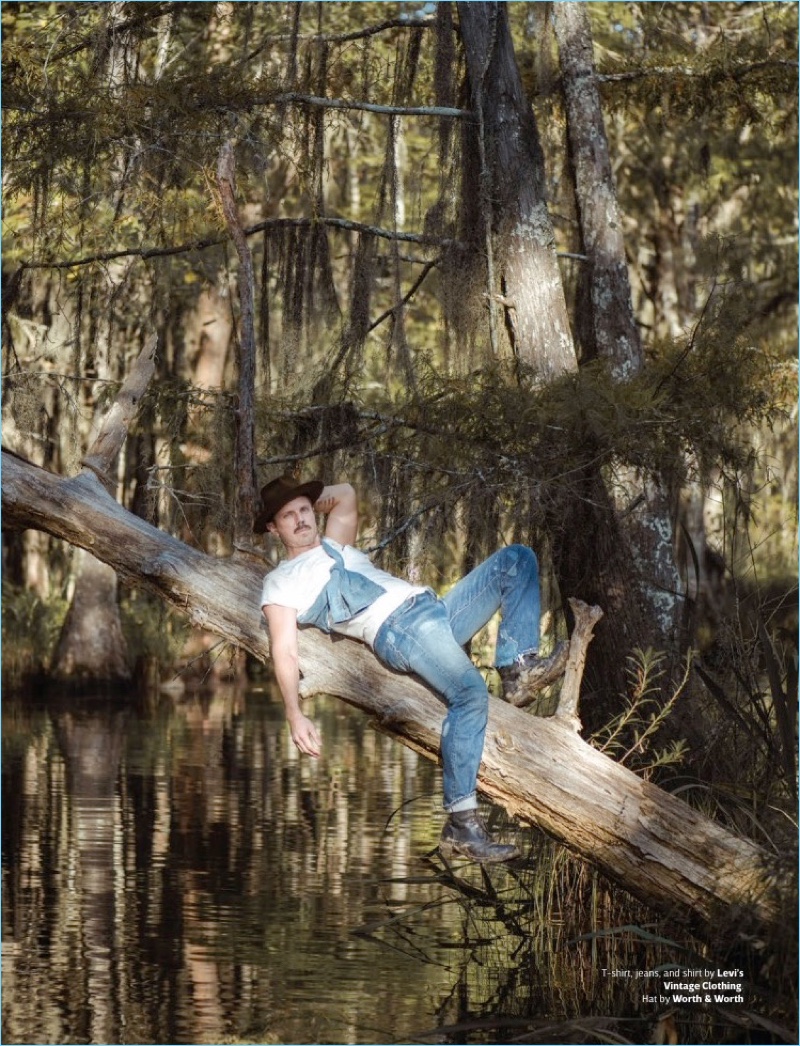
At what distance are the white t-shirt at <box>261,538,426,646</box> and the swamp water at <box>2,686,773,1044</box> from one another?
3.49ft

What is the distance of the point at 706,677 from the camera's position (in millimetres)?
6348

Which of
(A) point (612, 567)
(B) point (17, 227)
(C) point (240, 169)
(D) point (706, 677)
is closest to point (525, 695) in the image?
(D) point (706, 677)

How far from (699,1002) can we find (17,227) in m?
13.6

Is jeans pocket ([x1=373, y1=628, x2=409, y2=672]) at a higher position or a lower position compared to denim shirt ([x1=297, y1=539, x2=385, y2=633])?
lower

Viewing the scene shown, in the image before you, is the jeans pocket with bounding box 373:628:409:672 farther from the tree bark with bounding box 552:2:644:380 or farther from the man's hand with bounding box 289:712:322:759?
the tree bark with bounding box 552:2:644:380

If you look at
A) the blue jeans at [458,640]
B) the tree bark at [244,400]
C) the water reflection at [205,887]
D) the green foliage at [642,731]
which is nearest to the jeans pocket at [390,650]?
the blue jeans at [458,640]

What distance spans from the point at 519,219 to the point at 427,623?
9.97 feet

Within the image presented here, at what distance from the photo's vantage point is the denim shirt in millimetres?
6125

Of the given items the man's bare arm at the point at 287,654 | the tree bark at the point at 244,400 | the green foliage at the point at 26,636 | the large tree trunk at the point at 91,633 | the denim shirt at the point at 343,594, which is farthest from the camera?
the green foliage at the point at 26,636

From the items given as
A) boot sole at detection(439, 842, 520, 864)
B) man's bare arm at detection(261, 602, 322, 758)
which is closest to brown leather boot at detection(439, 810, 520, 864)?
Answer: boot sole at detection(439, 842, 520, 864)

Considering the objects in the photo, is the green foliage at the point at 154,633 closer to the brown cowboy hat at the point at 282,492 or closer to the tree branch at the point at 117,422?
the tree branch at the point at 117,422

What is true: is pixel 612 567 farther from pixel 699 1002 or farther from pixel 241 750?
pixel 241 750

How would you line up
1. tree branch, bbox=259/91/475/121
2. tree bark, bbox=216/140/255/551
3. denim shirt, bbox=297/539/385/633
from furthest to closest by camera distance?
1. tree branch, bbox=259/91/475/121
2. tree bark, bbox=216/140/255/551
3. denim shirt, bbox=297/539/385/633

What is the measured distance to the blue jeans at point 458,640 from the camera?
606 cm
